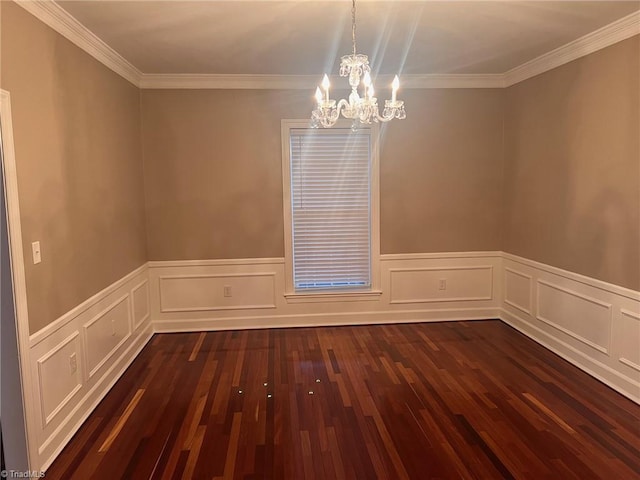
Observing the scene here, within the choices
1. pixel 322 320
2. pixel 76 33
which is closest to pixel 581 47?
pixel 322 320

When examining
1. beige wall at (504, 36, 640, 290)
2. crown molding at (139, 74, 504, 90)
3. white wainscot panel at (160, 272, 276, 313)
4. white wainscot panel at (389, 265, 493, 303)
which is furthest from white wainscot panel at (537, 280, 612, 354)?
white wainscot panel at (160, 272, 276, 313)

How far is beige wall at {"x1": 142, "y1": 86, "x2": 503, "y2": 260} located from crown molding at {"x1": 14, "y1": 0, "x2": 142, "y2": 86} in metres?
0.68

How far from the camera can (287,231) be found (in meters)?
4.79

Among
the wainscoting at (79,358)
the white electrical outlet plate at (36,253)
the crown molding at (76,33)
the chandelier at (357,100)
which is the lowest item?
the wainscoting at (79,358)

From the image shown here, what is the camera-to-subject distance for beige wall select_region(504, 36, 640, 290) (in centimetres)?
321

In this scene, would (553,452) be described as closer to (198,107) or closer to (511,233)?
(511,233)

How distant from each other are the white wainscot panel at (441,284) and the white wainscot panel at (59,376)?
318 centimetres

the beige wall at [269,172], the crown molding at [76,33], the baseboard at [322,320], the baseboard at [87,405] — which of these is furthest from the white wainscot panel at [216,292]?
the crown molding at [76,33]

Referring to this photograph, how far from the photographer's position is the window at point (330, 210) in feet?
15.6

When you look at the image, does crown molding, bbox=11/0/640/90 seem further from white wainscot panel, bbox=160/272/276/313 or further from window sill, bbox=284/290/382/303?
window sill, bbox=284/290/382/303

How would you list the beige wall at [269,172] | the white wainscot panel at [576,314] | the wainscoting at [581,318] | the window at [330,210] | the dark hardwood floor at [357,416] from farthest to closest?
the window at [330,210] → the beige wall at [269,172] → the white wainscot panel at [576,314] → the wainscoting at [581,318] → the dark hardwood floor at [357,416]

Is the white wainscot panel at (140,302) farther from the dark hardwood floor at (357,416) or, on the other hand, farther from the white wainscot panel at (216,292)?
the dark hardwood floor at (357,416)

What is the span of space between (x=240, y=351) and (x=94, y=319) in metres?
1.42

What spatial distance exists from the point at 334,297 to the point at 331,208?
3.25ft
